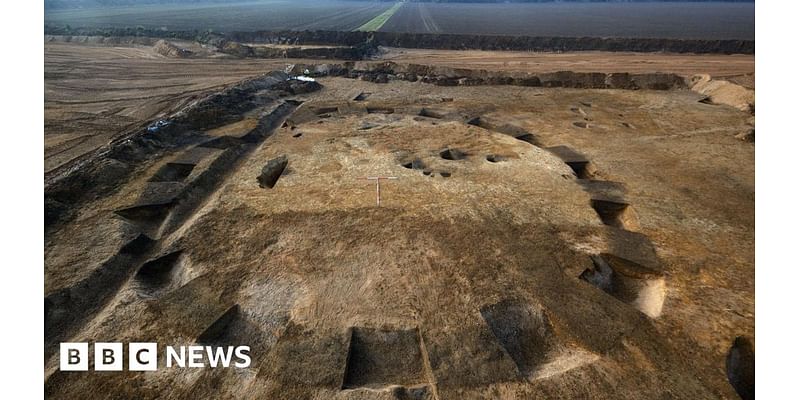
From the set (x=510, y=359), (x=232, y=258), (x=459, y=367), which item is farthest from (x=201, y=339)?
(x=510, y=359)

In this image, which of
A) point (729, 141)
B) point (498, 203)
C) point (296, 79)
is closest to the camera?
point (498, 203)

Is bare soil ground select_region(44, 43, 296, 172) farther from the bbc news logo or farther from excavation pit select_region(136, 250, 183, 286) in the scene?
the bbc news logo

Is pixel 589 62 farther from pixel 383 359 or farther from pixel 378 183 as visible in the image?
pixel 383 359

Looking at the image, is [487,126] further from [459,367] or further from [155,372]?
[155,372]

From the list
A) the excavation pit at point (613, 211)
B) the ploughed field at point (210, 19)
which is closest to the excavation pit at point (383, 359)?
the excavation pit at point (613, 211)

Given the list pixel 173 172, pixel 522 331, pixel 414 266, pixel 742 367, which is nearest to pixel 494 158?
pixel 414 266

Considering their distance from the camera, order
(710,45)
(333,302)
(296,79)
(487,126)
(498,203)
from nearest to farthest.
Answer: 1. (333,302)
2. (498,203)
3. (487,126)
4. (296,79)
5. (710,45)
